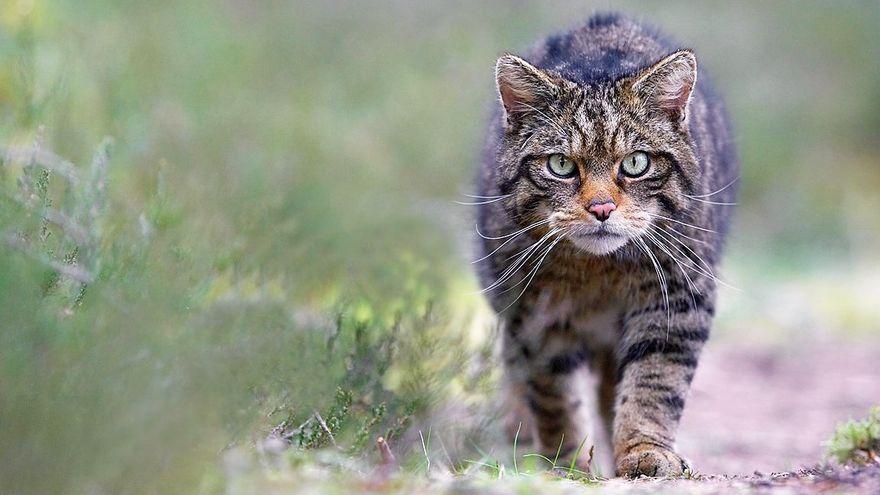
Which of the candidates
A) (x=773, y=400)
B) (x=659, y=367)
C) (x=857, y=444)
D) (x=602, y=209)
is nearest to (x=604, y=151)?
(x=602, y=209)

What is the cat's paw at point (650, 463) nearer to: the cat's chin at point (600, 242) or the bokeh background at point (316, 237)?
the bokeh background at point (316, 237)

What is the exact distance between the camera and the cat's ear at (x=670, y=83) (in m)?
4.07

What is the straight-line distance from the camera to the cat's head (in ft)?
13.1

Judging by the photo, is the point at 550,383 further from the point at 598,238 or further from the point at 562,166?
the point at 562,166

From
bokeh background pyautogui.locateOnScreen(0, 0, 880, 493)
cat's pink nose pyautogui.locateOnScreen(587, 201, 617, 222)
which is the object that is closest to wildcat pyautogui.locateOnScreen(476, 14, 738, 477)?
cat's pink nose pyautogui.locateOnScreen(587, 201, 617, 222)

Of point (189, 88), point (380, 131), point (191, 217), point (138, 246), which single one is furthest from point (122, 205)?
point (380, 131)

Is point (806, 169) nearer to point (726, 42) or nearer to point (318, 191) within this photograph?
point (726, 42)

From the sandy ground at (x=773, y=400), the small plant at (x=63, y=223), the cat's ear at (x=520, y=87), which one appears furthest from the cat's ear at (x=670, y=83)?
the small plant at (x=63, y=223)

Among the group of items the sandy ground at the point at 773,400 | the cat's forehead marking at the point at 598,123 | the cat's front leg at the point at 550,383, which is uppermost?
the cat's forehead marking at the point at 598,123

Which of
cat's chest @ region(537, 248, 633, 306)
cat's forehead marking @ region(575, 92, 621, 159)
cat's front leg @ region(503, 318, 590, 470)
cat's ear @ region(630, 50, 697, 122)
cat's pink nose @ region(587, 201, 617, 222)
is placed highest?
cat's ear @ region(630, 50, 697, 122)

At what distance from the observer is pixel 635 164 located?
408cm

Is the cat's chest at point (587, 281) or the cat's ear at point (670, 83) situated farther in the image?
the cat's chest at point (587, 281)

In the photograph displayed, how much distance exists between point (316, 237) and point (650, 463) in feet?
7.17

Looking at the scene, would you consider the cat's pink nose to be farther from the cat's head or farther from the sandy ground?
the sandy ground
